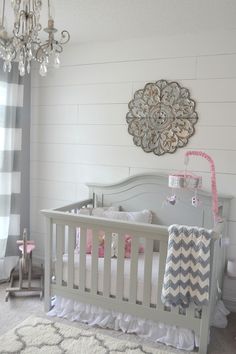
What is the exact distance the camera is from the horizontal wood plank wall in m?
2.60

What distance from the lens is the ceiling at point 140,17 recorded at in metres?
2.11

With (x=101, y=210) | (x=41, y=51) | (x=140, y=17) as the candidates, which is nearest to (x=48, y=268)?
(x=101, y=210)

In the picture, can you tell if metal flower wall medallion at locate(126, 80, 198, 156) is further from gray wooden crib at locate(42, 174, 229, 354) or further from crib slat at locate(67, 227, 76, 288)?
crib slat at locate(67, 227, 76, 288)

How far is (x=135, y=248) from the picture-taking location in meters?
2.17

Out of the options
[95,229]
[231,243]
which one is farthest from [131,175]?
[231,243]

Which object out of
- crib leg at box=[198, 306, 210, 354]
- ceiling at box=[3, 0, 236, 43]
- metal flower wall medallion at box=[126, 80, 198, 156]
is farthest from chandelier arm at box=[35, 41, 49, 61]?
crib leg at box=[198, 306, 210, 354]

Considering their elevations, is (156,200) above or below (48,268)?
above

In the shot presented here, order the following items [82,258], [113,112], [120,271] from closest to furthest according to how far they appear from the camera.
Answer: [120,271], [82,258], [113,112]

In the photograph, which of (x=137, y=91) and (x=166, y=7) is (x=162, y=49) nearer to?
(x=137, y=91)

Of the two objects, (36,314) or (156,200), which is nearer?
(36,314)

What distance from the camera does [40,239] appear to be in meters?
3.43

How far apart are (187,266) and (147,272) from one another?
0.31 metres

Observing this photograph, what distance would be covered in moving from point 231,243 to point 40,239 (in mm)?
1921

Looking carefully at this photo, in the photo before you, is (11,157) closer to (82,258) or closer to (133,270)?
(82,258)
